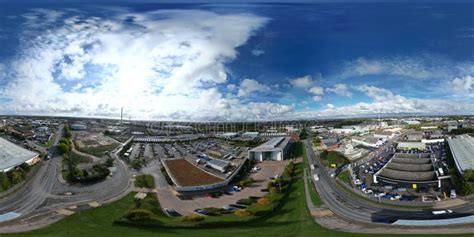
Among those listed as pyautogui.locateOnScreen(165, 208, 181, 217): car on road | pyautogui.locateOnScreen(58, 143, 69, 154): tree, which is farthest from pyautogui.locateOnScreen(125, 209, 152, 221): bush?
pyautogui.locateOnScreen(58, 143, 69, 154): tree

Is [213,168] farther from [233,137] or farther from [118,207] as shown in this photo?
[118,207]

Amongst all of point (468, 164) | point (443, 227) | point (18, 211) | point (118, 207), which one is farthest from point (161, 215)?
point (468, 164)

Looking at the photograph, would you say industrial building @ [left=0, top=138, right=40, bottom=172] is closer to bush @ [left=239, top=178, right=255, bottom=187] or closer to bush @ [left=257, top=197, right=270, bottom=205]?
bush @ [left=239, top=178, right=255, bottom=187]

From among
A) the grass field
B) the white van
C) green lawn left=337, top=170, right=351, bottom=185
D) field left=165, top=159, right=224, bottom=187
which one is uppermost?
field left=165, top=159, right=224, bottom=187

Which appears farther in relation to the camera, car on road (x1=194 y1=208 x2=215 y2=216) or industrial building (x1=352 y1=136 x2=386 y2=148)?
industrial building (x1=352 y1=136 x2=386 y2=148)

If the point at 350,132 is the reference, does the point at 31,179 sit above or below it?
below

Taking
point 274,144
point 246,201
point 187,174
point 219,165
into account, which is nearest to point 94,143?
point 187,174

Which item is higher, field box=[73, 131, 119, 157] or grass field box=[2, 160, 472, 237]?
field box=[73, 131, 119, 157]
